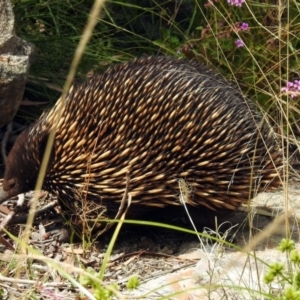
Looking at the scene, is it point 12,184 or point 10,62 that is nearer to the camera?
point 12,184

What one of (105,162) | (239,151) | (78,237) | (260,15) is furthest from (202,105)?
(260,15)

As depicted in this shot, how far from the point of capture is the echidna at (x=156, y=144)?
361 cm

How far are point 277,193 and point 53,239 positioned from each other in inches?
48.9

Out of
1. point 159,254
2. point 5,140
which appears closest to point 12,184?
point 159,254

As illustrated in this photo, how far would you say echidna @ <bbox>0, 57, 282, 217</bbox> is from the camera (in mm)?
3607

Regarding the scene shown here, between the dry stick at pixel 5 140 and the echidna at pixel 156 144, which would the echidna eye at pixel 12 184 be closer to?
the echidna at pixel 156 144

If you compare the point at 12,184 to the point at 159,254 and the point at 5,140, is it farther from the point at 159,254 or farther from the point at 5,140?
the point at 5,140

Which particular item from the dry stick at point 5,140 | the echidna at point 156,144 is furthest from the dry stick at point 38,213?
the dry stick at point 5,140

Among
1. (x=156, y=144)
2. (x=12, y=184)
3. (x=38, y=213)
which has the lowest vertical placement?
(x=38, y=213)

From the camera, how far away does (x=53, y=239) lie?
388 cm

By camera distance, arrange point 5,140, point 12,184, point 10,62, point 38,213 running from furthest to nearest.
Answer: point 5,140 → point 38,213 → point 10,62 → point 12,184

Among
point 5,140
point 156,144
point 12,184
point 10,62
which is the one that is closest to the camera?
point 156,144

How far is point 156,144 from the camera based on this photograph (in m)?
3.61

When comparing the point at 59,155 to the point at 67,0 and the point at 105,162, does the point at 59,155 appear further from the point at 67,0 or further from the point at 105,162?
the point at 67,0
